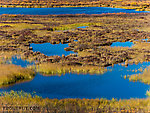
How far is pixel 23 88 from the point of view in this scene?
1922 cm

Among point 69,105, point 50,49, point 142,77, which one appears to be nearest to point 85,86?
point 69,105

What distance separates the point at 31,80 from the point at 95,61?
25.8 ft

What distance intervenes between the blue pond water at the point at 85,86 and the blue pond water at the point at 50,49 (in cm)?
763

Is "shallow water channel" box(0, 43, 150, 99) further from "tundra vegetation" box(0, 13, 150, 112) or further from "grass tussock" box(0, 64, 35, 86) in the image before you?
"tundra vegetation" box(0, 13, 150, 112)

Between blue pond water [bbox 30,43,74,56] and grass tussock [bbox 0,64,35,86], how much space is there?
6.86 m

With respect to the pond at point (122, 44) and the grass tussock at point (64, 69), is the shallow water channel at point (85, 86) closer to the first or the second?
the grass tussock at point (64, 69)

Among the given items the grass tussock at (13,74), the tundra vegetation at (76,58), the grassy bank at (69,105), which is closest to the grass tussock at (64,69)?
the tundra vegetation at (76,58)

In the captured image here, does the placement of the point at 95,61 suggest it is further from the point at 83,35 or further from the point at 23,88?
the point at 83,35

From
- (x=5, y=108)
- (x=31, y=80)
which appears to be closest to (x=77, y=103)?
(x=5, y=108)

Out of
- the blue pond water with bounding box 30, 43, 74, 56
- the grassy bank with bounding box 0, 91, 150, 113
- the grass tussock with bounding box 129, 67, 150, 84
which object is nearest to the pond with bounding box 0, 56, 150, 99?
the grass tussock with bounding box 129, 67, 150, 84

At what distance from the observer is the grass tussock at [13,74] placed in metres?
20.3

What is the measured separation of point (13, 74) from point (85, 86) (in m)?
6.93

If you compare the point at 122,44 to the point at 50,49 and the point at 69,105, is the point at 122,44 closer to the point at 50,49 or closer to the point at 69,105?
the point at 50,49

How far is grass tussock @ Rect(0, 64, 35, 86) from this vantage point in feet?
66.5
